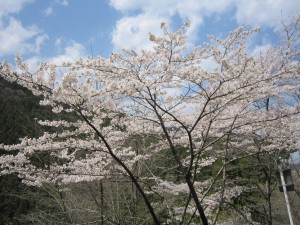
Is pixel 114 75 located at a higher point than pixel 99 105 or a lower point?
higher

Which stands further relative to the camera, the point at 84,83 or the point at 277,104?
the point at 277,104

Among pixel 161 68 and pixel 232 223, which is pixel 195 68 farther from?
pixel 232 223

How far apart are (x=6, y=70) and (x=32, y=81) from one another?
35cm

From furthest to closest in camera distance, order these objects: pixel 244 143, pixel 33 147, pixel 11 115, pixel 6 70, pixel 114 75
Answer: pixel 11 115
pixel 244 143
pixel 33 147
pixel 114 75
pixel 6 70

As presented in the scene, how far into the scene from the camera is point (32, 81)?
396 cm

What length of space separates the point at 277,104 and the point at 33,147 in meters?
6.11

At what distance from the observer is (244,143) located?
7656 millimetres

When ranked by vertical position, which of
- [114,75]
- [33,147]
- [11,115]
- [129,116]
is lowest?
[33,147]

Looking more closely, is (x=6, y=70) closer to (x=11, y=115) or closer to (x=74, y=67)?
(x=74, y=67)

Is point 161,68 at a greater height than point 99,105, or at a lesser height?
greater

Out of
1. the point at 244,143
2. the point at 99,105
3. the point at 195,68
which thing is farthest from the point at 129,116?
the point at 244,143

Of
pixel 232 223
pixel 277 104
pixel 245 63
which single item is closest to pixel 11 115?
pixel 232 223

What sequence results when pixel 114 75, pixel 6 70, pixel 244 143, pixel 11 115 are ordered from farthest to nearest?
pixel 11 115
pixel 244 143
pixel 114 75
pixel 6 70

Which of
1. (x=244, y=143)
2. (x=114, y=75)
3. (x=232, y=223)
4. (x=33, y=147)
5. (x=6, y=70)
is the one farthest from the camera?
(x=232, y=223)
